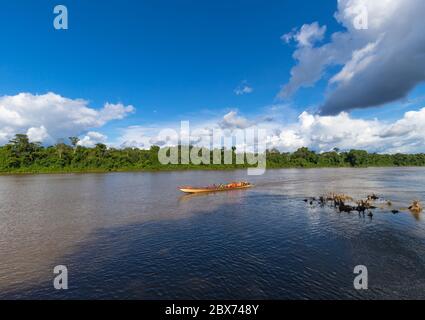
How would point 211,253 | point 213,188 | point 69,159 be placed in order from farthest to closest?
point 69,159 < point 213,188 < point 211,253

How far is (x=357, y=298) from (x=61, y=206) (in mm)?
47705

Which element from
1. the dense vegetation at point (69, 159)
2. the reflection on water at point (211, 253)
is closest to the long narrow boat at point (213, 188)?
A: the reflection on water at point (211, 253)

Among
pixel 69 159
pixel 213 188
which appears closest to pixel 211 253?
pixel 213 188

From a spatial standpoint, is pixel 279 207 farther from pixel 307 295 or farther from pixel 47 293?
pixel 47 293

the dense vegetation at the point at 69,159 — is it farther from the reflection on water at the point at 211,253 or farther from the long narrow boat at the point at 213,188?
the reflection on water at the point at 211,253

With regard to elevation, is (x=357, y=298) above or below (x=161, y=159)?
below

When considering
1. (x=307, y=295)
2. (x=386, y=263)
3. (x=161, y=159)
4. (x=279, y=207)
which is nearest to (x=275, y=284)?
(x=307, y=295)

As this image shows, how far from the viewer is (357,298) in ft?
53.3

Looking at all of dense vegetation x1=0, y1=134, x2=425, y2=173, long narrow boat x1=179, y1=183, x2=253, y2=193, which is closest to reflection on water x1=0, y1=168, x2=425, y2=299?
long narrow boat x1=179, y1=183, x2=253, y2=193

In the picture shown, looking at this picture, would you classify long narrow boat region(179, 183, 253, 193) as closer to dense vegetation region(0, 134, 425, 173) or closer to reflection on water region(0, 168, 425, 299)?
reflection on water region(0, 168, 425, 299)

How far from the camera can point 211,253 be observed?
23.8 meters

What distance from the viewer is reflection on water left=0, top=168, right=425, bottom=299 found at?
17531mm

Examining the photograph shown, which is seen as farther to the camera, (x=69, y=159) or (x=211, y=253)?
(x=69, y=159)

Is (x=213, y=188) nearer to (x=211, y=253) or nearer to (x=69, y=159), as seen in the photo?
(x=211, y=253)
